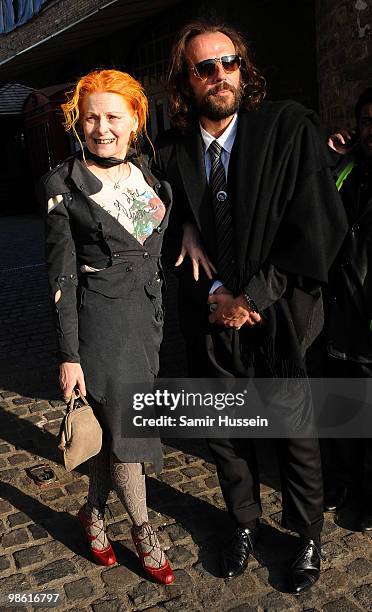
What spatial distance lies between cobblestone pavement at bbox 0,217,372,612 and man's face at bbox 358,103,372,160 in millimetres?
1777

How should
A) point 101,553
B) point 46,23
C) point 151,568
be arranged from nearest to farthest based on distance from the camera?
1. point 151,568
2. point 101,553
3. point 46,23

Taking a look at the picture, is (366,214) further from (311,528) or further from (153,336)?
(311,528)

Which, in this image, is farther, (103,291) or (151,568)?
(151,568)

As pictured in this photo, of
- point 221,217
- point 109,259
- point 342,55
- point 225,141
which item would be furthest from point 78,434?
point 342,55

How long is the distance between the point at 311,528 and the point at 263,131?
1.66 metres

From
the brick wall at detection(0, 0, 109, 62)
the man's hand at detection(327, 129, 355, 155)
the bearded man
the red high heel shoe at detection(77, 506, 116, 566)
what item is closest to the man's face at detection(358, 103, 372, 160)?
the man's hand at detection(327, 129, 355, 155)

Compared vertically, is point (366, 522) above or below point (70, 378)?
below

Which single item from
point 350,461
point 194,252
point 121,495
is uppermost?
point 194,252

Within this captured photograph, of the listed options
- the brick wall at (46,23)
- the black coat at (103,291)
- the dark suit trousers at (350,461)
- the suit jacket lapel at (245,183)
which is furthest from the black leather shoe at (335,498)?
the brick wall at (46,23)

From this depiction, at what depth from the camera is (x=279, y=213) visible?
7.50 ft

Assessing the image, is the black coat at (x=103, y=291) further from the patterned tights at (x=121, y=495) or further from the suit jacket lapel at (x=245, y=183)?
the suit jacket lapel at (x=245, y=183)

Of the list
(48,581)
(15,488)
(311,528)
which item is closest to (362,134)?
(311,528)

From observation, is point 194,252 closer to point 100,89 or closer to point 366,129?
point 100,89

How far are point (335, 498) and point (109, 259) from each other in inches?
67.6
